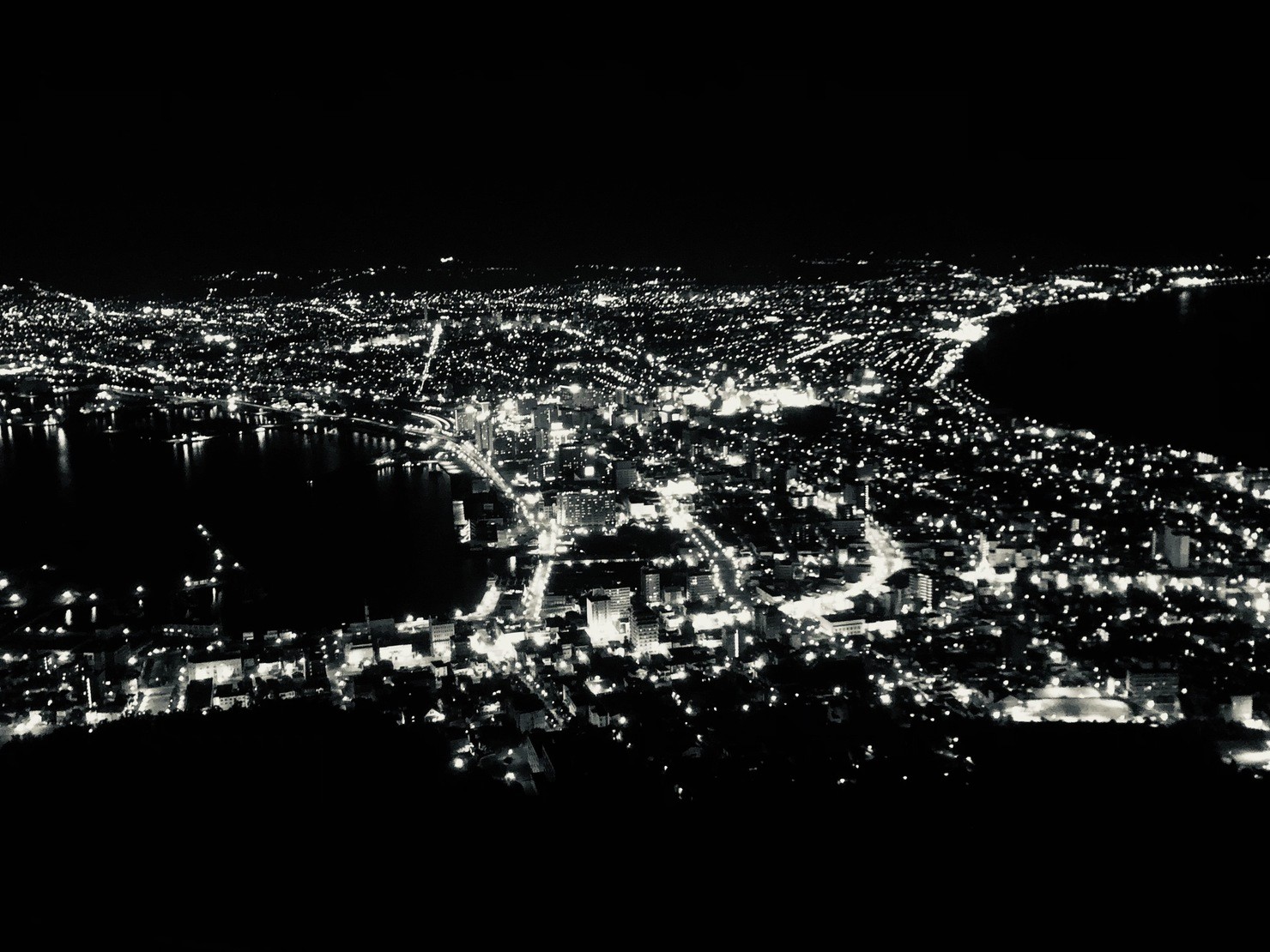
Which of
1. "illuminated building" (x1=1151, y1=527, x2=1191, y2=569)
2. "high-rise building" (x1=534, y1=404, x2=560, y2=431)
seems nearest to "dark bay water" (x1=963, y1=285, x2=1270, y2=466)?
"illuminated building" (x1=1151, y1=527, x2=1191, y2=569)

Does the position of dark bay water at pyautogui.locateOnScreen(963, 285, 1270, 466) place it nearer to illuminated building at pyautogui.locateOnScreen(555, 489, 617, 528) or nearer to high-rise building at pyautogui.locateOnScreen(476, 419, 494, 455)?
illuminated building at pyautogui.locateOnScreen(555, 489, 617, 528)

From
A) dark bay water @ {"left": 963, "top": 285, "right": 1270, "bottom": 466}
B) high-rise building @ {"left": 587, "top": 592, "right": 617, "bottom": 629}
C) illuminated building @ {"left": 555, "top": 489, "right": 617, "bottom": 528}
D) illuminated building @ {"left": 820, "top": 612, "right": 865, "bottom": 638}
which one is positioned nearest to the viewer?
illuminated building @ {"left": 820, "top": 612, "right": 865, "bottom": 638}

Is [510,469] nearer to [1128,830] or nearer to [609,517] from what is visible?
[609,517]

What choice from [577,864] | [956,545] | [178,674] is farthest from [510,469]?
[577,864]

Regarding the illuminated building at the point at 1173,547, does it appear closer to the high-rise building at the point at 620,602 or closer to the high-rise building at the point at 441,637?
the high-rise building at the point at 620,602

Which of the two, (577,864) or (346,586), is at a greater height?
(577,864)

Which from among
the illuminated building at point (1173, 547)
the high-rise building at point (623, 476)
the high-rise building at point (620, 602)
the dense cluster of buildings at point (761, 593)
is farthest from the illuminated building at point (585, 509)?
the illuminated building at point (1173, 547)

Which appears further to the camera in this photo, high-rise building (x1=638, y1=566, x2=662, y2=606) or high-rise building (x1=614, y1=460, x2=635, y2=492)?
high-rise building (x1=614, y1=460, x2=635, y2=492)

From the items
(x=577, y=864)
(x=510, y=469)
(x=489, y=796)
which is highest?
(x=577, y=864)
